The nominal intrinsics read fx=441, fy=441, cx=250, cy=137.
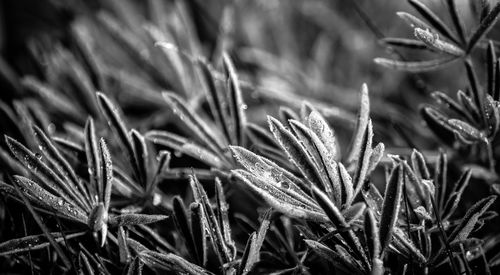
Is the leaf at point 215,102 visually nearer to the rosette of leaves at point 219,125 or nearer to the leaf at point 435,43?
the rosette of leaves at point 219,125

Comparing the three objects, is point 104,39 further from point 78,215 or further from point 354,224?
point 354,224

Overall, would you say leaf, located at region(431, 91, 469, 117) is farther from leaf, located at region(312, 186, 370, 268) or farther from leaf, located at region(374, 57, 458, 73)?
leaf, located at region(312, 186, 370, 268)

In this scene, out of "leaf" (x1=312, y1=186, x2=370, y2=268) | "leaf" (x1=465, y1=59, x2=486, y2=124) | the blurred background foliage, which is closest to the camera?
"leaf" (x1=312, y1=186, x2=370, y2=268)

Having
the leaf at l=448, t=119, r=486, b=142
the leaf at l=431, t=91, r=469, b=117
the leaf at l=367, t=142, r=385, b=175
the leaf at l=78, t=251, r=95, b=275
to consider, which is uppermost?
the leaf at l=431, t=91, r=469, b=117

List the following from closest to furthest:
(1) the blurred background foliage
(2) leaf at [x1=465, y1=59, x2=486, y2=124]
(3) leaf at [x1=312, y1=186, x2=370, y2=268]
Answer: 1. (3) leaf at [x1=312, y1=186, x2=370, y2=268]
2. (2) leaf at [x1=465, y1=59, x2=486, y2=124]
3. (1) the blurred background foliage

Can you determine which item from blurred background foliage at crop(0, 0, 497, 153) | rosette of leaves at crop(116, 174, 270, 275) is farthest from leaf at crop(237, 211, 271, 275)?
blurred background foliage at crop(0, 0, 497, 153)

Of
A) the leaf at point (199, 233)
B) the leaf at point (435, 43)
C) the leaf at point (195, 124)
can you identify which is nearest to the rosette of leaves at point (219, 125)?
the leaf at point (195, 124)

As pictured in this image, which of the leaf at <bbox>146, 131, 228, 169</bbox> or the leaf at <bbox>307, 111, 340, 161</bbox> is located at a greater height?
the leaf at <bbox>307, 111, 340, 161</bbox>

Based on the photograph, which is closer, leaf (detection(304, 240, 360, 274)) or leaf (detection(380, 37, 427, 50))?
leaf (detection(304, 240, 360, 274))
